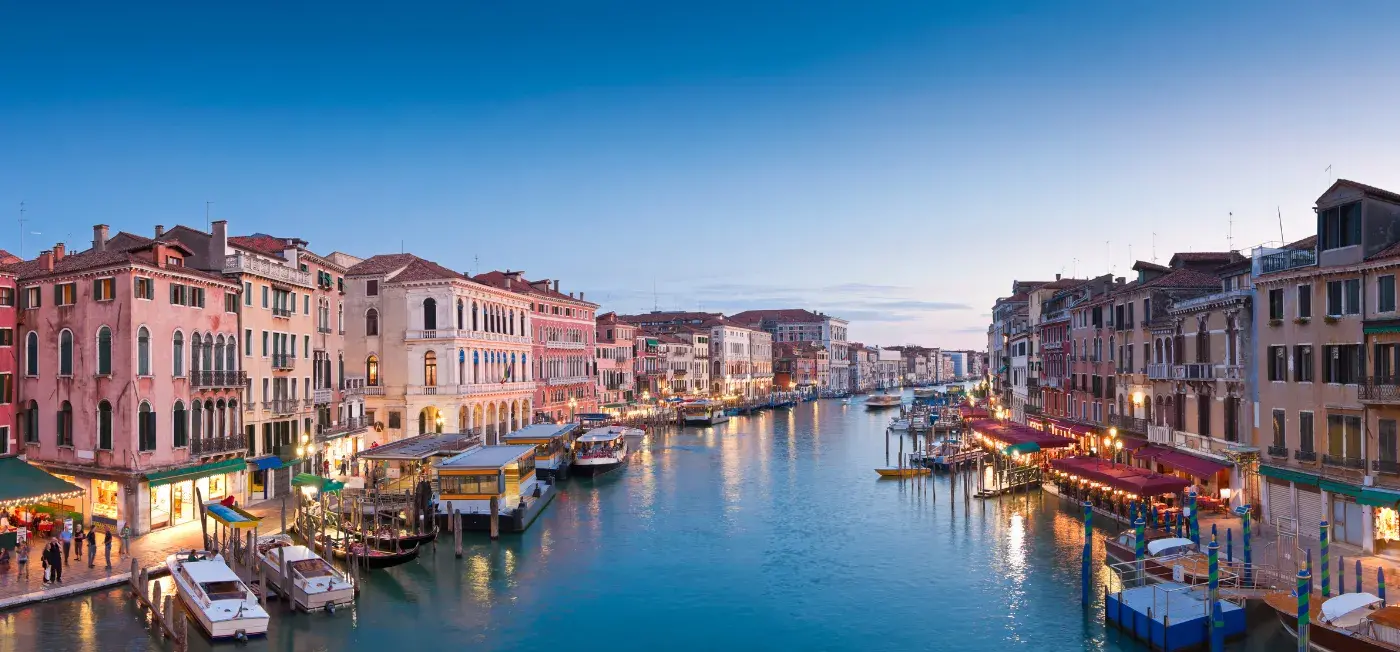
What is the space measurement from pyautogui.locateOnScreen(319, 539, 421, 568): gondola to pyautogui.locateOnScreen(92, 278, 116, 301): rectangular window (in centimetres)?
864

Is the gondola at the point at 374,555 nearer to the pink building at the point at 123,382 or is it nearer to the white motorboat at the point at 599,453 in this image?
the pink building at the point at 123,382

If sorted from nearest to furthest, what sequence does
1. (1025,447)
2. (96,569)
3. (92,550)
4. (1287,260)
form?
(96,569), (92,550), (1287,260), (1025,447)

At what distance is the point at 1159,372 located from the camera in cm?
3047

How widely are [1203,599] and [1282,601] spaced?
4.88 ft

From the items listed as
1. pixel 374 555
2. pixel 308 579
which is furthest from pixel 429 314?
pixel 308 579

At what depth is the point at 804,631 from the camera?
65.2 ft

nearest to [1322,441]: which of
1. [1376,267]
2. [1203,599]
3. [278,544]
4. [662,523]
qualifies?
[1376,267]

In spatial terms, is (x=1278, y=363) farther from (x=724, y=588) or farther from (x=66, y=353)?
(x=66, y=353)

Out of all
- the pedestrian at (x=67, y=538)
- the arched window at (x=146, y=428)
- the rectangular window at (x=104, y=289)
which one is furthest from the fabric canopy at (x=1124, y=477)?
the rectangular window at (x=104, y=289)

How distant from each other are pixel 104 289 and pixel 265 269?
550 cm

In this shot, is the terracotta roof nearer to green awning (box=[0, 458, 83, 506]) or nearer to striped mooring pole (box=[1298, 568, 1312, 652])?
green awning (box=[0, 458, 83, 506])

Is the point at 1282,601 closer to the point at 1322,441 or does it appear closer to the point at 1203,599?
the point at 1203,599

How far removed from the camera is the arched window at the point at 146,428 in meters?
24.2

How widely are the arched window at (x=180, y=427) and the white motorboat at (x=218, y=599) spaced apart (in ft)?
20.9
